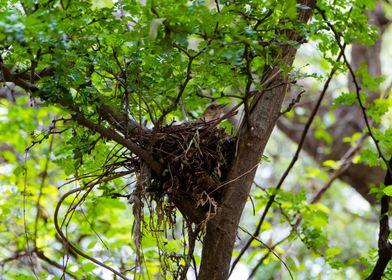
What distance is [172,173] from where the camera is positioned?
84.5 inches

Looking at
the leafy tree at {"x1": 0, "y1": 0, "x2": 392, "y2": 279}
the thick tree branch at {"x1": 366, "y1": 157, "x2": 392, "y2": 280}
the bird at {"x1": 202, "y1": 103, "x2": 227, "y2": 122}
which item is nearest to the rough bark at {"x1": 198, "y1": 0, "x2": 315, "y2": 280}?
the leafy tree at {"x1": 0, "y1": 0, "x2": 392, "y2": 279}

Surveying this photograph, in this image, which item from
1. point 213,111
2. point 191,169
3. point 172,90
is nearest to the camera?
point 172,90

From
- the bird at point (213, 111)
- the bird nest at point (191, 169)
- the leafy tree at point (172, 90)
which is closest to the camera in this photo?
the leafy tree at point (172, 90)

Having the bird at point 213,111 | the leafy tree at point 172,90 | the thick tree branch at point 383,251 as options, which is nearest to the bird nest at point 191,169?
the leafy tree at point 172,90

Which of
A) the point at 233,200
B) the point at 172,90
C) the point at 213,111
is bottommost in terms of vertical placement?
the point at 233,200

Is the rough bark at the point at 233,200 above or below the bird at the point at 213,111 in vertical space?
below

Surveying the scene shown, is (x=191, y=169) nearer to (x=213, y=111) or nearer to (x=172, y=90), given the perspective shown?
(x=172, y=90)

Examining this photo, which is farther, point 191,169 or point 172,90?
point 191,169

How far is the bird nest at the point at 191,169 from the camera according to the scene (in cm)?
214

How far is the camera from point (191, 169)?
217 centimetres

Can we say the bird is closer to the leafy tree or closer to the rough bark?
the leafy tree

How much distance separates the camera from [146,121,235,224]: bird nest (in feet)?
7.04

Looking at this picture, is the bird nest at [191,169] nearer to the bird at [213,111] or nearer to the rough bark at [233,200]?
the rough bark at [233,200]

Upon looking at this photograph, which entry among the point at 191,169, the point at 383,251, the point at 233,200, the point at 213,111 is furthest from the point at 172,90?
the point at 383,251
